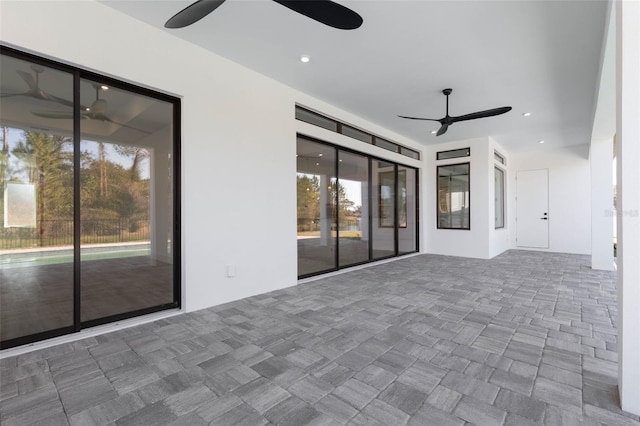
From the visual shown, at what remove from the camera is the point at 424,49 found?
349 centimetres

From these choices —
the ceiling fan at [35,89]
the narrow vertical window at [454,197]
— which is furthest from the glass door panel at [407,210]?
the ceiling fan at [35,89]

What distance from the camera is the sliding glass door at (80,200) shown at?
2.64 m

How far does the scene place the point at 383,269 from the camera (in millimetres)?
5953

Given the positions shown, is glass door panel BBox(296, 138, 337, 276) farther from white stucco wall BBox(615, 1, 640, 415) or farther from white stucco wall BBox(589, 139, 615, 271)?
white stucco wall BBox(589, 139, 615, 271)

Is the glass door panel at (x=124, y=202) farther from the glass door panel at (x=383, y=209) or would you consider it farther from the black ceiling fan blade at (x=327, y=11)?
the glass door panel at (x=383, y=209)

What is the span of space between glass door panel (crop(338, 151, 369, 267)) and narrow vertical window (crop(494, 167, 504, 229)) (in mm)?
4262

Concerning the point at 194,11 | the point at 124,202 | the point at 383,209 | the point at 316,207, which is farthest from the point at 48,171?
the point at 383,209

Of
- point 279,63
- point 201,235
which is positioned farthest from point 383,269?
point 279,63

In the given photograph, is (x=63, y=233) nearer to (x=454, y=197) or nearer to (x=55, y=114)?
(x=55, y=114)

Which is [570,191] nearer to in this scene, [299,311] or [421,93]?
[421,93]

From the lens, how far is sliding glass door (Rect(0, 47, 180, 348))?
2.64 meters

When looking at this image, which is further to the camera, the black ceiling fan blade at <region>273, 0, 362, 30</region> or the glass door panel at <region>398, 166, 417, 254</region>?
the glass door panel at <region>398, 166, 417, 254</region>

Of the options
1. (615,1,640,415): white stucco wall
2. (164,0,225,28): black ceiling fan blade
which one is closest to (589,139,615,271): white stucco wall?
(615,1,640,415): white stucco wall

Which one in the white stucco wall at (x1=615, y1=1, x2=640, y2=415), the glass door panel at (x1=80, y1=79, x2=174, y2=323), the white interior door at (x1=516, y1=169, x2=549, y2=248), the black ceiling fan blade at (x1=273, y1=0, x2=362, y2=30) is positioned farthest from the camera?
the white interior door at (x1=516, y1=169, x2=549, y2=248)
